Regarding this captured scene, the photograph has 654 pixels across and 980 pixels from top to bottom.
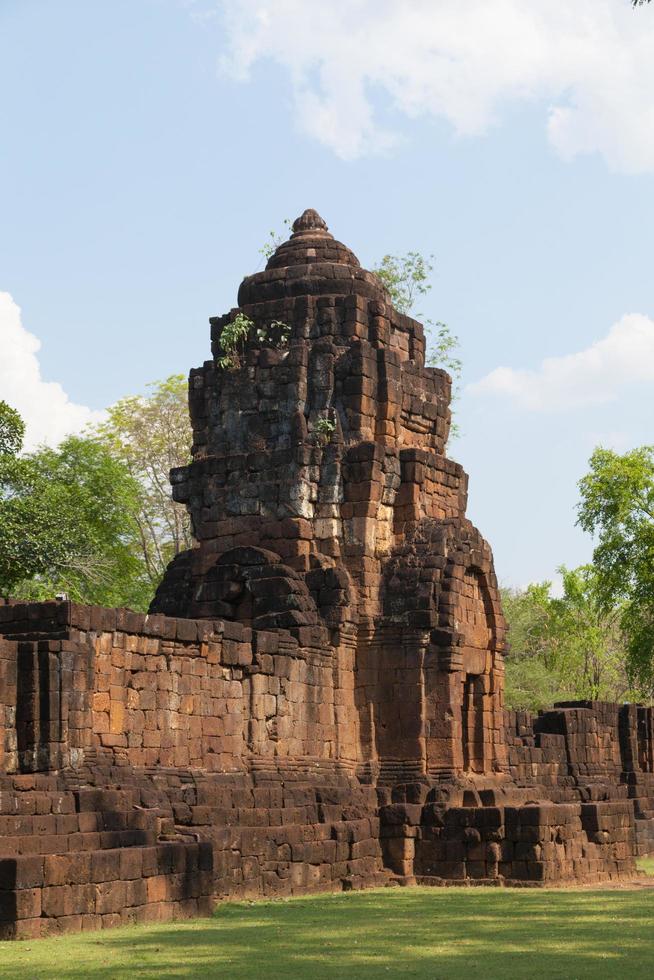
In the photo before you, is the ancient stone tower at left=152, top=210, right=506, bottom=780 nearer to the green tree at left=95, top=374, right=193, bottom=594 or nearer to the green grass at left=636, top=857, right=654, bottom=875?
the green grass at left=636, top=857, right=654, bottom=875

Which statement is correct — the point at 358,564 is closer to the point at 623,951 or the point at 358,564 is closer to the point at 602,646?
the point at 623,951

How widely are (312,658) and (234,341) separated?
17.3ft

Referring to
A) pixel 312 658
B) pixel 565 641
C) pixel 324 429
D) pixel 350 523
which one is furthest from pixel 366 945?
pixel 565 641

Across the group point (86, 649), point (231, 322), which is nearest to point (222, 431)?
point (231, 322)

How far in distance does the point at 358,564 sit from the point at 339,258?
5225mm

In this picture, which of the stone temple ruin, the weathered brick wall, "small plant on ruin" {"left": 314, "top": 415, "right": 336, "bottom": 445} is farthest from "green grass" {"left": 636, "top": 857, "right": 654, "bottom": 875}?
"small plant on ruin" {"left": 314, "top": 415, "right": 336, "bottom": 445}

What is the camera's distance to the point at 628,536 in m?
39.4

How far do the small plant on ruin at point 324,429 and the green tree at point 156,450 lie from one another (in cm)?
2141

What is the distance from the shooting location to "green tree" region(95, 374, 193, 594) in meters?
44.5

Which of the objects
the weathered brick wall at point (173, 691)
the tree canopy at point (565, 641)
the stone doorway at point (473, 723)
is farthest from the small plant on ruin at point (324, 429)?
the tree canopy at point (565, 641)

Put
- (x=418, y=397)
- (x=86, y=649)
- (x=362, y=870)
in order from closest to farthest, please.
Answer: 1. (x=86, y=649)
2. (x=362, y=870)
3. (x=418, y=397)

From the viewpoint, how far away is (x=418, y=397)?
24.0 m

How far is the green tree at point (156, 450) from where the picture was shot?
44.5 meters

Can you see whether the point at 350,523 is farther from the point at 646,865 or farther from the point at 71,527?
the point at 71,527
